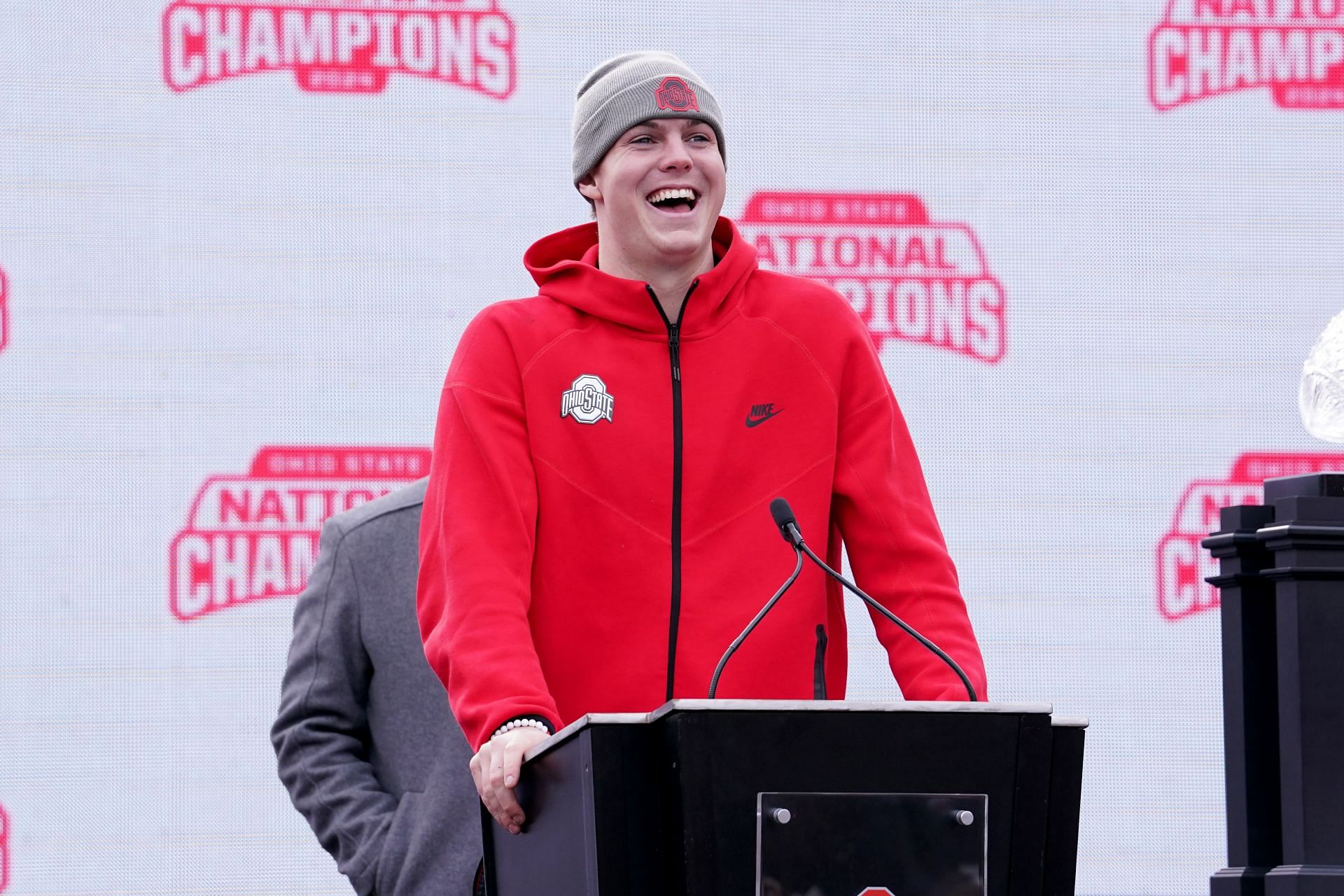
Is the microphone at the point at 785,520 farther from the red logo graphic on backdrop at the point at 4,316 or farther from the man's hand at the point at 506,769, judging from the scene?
the red logo graphic on backdrop at the point at 4,316

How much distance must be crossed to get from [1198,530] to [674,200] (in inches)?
73.8

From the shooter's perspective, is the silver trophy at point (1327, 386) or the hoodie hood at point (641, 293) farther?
the silver trophy at point (1327, 386)

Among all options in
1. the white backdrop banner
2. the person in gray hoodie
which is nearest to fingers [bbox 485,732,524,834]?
the person in gray hoodie

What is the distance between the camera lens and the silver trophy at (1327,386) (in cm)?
288

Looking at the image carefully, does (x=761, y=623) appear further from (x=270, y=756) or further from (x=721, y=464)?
(x=270, y=756)

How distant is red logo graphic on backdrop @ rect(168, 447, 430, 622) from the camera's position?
3.30 m

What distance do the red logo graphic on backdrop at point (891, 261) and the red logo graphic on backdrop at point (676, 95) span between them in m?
1.45

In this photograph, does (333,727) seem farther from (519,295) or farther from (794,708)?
(794,708)

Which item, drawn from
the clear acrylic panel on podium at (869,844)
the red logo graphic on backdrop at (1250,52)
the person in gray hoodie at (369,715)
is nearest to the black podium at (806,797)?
the clear acrylic panel on podium at (869,844)

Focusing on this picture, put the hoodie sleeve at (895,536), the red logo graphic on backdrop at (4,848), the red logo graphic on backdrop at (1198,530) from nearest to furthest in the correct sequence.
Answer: the hoodie sleeve at (895,536)
the red logo graphic on backdrop at (4,848)
the red logo graphic on backdrop at (1198,530)

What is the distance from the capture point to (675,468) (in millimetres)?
1946

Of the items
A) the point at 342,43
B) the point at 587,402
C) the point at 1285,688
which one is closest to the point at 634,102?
the point at 587,402

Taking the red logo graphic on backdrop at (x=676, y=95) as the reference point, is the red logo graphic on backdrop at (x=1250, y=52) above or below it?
above

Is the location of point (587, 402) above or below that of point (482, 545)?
above
